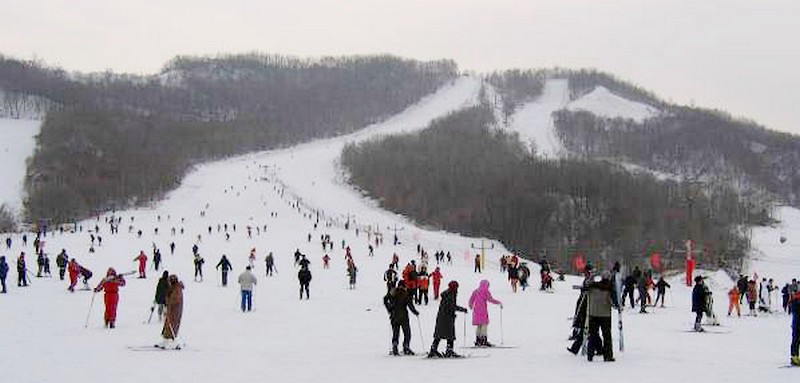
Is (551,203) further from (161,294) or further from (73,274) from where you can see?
(161,294)

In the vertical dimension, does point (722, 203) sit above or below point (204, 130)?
below

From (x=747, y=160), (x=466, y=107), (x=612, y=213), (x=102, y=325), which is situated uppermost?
(x=466, y=107)

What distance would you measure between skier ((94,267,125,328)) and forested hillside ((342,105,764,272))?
219 ft

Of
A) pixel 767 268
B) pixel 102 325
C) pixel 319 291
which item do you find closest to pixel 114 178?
pixel 767 268

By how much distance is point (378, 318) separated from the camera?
21.4 m

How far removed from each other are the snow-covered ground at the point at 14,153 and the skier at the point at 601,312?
326 feet

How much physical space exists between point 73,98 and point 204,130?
30.0m

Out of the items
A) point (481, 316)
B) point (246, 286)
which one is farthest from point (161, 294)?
point (481, 316)

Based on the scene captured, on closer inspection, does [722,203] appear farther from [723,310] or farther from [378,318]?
[378,318]

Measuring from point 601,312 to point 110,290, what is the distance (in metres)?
11.1

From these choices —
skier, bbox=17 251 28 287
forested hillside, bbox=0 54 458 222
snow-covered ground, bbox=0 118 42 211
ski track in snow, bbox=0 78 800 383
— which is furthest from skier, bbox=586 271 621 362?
snow-covered ground, bbox=0 118 42 211

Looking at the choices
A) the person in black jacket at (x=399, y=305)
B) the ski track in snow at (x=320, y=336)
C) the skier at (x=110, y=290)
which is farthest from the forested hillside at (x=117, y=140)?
the person in black jacket at (x=399, y=305)

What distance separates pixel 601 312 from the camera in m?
12.7

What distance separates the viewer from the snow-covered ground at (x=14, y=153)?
107688 millimetres
